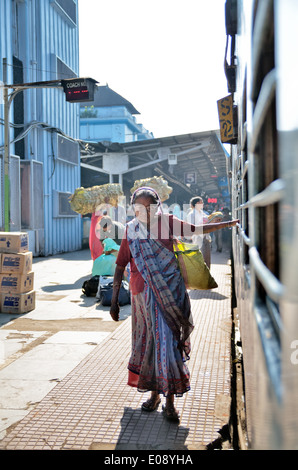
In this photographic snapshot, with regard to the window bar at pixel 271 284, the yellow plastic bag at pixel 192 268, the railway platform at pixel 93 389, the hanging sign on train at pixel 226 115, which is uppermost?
the hanging sign on train at pixel 226 115

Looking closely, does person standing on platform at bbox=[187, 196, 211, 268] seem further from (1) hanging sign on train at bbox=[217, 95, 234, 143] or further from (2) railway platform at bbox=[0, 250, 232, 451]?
(1) hanging sign on train at bbox=[217, 95, 234, 143]

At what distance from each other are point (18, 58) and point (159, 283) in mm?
12423

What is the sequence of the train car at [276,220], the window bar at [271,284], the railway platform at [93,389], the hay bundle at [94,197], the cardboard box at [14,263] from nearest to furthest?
the train car at [276,220] < the window bar at [271,284] < the railway platform at [93,389] < the cardboard box at [14,263] < the hay bundle at [94,197]

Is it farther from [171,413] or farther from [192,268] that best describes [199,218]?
[171,413]

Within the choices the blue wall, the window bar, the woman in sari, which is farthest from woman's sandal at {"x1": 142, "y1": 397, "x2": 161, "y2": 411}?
the blue wall

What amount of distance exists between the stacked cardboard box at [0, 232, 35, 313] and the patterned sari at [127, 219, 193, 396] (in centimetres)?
336

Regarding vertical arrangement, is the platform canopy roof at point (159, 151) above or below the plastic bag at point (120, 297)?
above

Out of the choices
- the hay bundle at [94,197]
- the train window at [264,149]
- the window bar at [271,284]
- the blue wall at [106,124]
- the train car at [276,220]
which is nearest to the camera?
the train car at [276,220]

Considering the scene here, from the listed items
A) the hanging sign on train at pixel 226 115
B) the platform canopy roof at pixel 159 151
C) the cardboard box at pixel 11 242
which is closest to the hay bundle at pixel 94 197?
the cardboard box at pixel 11 242

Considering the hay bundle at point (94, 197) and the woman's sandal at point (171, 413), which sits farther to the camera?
the hay bundle at point (94, 197)

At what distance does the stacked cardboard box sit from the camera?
6.13m

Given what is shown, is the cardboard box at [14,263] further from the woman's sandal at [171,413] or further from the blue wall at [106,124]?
the blue wall at [106,124]

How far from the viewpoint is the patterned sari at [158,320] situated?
2979 mm

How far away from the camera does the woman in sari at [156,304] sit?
9.79 ft
